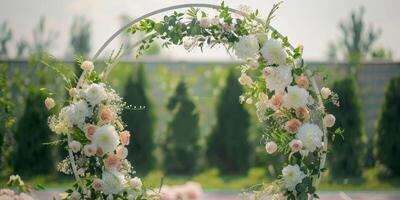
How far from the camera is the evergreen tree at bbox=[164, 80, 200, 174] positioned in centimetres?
1415

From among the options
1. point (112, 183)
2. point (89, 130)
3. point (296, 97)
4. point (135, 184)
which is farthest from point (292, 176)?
point (89, 130)

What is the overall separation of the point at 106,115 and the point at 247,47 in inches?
55.5

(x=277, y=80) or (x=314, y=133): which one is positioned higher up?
(x=277, y=80)

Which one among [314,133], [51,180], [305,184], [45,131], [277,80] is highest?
[277,80]

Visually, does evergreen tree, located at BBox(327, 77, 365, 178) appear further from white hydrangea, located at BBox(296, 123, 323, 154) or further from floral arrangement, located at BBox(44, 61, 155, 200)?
floral arrangement, located at BBox(44, 61, 155, 200)

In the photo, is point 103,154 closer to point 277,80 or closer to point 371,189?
point 277,80

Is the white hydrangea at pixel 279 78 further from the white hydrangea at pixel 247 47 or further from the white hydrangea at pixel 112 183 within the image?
the white hydrangea at pixel 112 183

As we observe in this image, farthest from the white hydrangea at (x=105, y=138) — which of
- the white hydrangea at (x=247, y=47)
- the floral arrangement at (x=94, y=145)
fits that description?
the white hydrangea at (x=247, y=47)

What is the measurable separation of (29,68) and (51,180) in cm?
305

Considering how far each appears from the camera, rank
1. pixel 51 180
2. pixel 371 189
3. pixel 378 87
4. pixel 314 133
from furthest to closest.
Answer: pixel 378 87
pixel 51 180
pixel 371 189
pixel 314 133

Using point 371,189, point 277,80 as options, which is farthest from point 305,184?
point 371,189

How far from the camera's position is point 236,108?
14195 mm

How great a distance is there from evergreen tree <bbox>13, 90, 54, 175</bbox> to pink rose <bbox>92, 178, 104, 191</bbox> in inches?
332

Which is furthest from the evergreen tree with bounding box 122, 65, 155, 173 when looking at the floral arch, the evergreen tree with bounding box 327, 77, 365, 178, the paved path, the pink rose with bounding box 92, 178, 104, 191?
the pink rose with bounding box 92, 178, 104, 191
